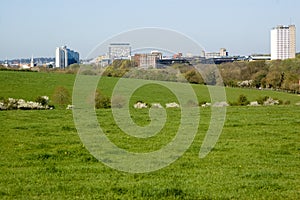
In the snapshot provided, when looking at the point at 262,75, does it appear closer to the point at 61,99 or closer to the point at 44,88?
the point at 44,88

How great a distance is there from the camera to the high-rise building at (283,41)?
153 m

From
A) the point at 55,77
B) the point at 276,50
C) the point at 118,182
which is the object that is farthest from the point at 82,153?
the point at 276,50

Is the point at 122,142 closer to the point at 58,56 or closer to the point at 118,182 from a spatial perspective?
the point at 118,182

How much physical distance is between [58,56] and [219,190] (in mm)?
72920

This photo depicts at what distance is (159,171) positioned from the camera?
9828 millimetres

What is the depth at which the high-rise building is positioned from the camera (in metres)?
153

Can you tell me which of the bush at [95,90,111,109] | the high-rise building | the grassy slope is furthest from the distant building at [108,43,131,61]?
the high-rise building

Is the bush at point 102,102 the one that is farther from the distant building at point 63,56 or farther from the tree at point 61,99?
the distant building at point 63,56

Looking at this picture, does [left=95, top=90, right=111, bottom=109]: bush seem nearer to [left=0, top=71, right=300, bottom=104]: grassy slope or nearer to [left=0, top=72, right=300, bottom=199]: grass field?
[left=0, top=71, right=300, bottom=104]: grassy slope

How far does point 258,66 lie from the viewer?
67438 mm

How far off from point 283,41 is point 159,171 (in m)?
158

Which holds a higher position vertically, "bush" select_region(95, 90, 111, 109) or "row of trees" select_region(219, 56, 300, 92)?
"row of trees" select_region(219, 56, 300, 92)

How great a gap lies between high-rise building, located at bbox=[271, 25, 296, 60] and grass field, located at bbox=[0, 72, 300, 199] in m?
138

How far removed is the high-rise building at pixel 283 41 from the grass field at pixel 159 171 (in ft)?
453
